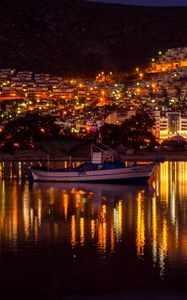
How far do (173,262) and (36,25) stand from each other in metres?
171

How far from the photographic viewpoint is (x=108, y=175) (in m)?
38.7

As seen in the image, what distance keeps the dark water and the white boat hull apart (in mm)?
6479

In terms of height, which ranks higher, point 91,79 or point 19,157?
point 91,79

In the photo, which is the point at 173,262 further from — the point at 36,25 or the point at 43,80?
the point at 36,25

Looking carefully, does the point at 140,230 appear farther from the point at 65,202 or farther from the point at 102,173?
the point at 102,173

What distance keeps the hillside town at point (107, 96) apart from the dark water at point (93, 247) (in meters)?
68.5

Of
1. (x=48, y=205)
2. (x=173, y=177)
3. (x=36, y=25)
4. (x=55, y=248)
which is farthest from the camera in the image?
(x=36, y=25)

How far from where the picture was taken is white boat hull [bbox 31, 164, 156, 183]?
3862 centimetres

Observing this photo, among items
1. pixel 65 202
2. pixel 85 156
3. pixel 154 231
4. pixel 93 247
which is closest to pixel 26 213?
pixel 65 202

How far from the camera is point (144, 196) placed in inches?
1271

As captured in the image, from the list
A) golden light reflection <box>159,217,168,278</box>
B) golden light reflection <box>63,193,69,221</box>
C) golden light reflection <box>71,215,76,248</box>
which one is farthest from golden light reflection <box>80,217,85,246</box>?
golden light reflection <box>159,217,168,278</box>

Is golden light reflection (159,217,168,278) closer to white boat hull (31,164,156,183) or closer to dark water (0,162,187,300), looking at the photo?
dark water (0,162,187,300)

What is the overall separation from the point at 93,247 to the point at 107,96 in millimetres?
130265

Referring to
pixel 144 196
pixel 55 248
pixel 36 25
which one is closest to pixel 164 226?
pixel 55 248
